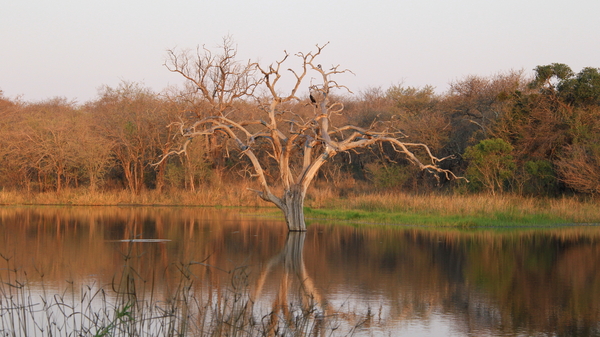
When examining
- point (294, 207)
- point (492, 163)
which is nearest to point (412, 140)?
point (492, 163)

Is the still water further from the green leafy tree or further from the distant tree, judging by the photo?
the distant tree

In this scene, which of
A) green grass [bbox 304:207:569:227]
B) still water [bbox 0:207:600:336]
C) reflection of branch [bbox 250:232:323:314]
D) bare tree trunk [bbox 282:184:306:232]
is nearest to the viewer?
still water [bbox 0:207:600:336]

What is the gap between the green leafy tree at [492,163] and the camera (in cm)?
3191

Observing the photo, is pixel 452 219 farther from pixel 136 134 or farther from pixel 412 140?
pixel 136 134

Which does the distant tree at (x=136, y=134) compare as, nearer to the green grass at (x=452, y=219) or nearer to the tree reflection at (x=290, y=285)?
the green grass at (x=452, y=219)

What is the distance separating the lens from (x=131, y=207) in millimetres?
37031

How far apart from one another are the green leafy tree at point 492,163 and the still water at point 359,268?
6.64 metres

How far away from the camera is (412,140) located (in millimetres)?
41188

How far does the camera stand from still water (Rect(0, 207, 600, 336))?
9.80 m

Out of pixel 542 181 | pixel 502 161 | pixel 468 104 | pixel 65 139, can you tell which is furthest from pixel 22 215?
pixel 468 104

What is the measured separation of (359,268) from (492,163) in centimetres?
1904

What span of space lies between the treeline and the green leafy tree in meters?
0.05

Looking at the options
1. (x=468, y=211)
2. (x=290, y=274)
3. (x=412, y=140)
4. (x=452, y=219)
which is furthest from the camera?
(x=412, y=140)

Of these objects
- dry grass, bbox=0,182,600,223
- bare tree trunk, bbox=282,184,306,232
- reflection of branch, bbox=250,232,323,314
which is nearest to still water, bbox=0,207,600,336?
reflection of branch, bbox=250,232,323,314
